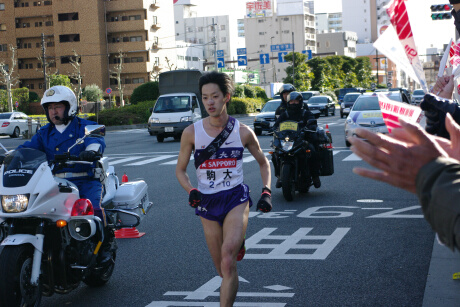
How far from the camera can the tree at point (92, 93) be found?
80.8 meters

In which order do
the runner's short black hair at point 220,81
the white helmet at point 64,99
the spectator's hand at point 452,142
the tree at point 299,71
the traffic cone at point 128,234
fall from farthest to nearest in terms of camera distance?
the tree at point 299,71, the traffic cone at point 128,234, the white helmet at point 64,99, the runner's short black hair at point 220,81, the spectator's hand at point 452,142

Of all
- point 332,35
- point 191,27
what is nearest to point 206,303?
point 191,27

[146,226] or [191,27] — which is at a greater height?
[191,27]

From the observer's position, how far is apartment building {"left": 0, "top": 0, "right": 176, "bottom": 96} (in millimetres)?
88062

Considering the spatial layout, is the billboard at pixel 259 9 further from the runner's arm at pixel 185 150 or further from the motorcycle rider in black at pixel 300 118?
the runner's arm at pixel 185 150

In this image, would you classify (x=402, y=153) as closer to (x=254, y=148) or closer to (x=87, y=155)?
(x=254, y=148)

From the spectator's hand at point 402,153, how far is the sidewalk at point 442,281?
3660 mm

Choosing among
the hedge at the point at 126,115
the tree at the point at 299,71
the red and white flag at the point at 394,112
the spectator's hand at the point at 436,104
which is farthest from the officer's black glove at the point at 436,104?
the tree at the point at 299,71

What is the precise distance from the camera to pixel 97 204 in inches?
231

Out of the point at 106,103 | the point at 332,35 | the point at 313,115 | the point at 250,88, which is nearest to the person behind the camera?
the point at 313,115

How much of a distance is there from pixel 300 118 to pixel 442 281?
20.2ft

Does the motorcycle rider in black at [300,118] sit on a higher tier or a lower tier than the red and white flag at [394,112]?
lower

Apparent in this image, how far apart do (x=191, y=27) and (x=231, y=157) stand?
145043mm

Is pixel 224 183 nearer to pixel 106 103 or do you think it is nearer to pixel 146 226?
pixel 146 226
